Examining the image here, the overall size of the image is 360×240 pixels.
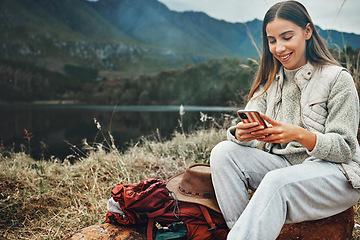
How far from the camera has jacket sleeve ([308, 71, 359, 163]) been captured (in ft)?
4.56

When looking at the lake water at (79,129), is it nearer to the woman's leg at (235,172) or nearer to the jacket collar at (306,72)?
the woman's leg at (235,172)

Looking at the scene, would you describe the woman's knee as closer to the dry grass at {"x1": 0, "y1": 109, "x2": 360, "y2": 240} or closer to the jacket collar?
the jacket collar

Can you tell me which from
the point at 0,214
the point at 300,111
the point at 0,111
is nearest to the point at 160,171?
the point at 0,214

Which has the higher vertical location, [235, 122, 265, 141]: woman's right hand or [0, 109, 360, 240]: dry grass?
[235, 122, 265, 141]: woman's right hand

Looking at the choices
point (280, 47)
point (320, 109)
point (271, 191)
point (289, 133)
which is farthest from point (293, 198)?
point (280, 47)

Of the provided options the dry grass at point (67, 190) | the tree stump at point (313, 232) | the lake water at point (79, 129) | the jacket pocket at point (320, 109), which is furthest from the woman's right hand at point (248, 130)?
the lake water at point (79, 129)

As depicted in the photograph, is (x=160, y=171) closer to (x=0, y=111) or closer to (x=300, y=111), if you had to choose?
(x=300, y=111)

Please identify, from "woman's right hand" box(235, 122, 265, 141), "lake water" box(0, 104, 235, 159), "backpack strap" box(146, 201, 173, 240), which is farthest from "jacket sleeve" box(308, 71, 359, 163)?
"lake water" box(0, 104, 235, 159)

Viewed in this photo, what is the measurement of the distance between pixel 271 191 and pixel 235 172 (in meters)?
0.37

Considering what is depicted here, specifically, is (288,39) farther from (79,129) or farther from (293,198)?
(79,129)

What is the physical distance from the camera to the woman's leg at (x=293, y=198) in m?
1.26

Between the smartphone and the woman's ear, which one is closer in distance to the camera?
the smartphone

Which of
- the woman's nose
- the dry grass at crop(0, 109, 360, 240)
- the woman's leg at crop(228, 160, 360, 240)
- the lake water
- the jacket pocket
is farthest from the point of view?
the lake water

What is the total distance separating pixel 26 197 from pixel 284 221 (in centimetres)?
280
